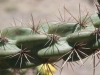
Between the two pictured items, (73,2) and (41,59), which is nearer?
(41,59)

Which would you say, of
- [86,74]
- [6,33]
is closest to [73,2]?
[86,74]

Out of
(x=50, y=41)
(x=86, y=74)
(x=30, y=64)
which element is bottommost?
(x=86, y=74)

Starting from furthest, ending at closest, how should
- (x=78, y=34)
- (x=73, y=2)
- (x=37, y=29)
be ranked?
(x=73, y=2), (x=37, y=29), (x=78, y=34)

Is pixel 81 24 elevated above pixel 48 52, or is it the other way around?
pixel 81 24

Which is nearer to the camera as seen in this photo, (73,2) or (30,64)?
(30,64)

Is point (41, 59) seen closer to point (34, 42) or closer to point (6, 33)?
point (34, 42)

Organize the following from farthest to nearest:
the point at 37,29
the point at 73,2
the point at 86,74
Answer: the point at 73,2, the point at 86,74, the point at 37,29

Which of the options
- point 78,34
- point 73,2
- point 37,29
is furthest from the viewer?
point 73,2

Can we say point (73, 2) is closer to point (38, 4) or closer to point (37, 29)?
point (38, 4)

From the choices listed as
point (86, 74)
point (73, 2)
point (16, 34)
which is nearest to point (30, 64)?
point (16, 34)
